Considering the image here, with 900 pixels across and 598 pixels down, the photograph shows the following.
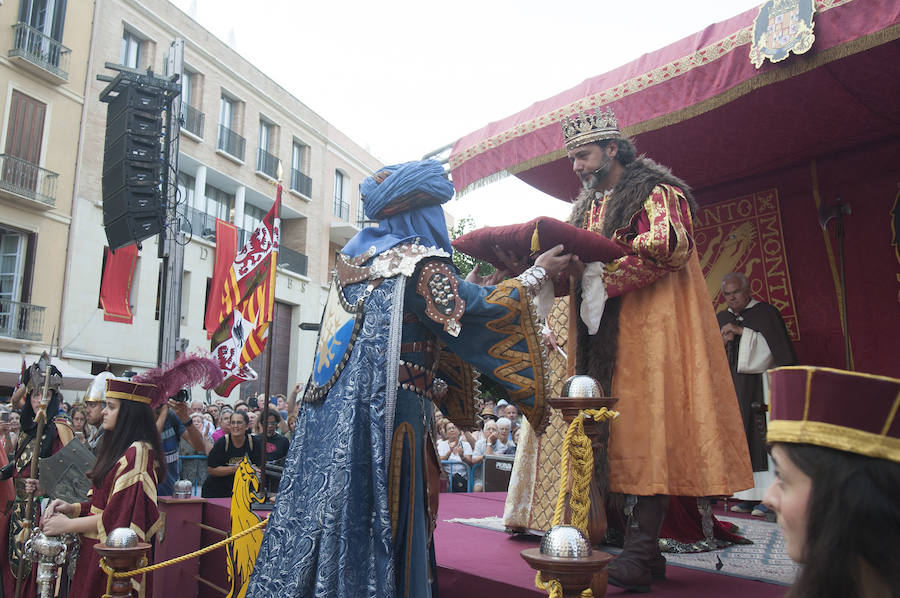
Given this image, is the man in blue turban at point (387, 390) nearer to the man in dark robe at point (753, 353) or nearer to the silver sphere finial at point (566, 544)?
the silver sphere finial at point (566, 544)

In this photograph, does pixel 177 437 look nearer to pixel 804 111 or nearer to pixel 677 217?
pixel 677 217

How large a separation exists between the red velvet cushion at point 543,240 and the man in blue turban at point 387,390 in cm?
7

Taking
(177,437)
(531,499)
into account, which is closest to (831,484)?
(531,499)

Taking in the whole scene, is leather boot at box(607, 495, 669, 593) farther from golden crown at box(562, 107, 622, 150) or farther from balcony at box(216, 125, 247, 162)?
balcony at box(216, 125, 247, 162)


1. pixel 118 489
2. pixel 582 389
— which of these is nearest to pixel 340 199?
pixel 118 489

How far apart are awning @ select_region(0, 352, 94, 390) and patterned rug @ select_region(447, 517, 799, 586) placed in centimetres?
1212

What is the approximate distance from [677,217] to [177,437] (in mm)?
5393

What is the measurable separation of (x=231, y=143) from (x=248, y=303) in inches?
569

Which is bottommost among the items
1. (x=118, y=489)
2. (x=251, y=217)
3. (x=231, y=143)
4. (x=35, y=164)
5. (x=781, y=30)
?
(x=118, y=489)

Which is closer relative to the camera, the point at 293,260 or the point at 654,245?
the point at 654,245

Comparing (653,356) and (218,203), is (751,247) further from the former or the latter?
(218,203)

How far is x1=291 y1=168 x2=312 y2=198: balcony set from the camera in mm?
23094

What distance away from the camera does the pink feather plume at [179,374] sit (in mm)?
4977

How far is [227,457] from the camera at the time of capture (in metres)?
6.80
